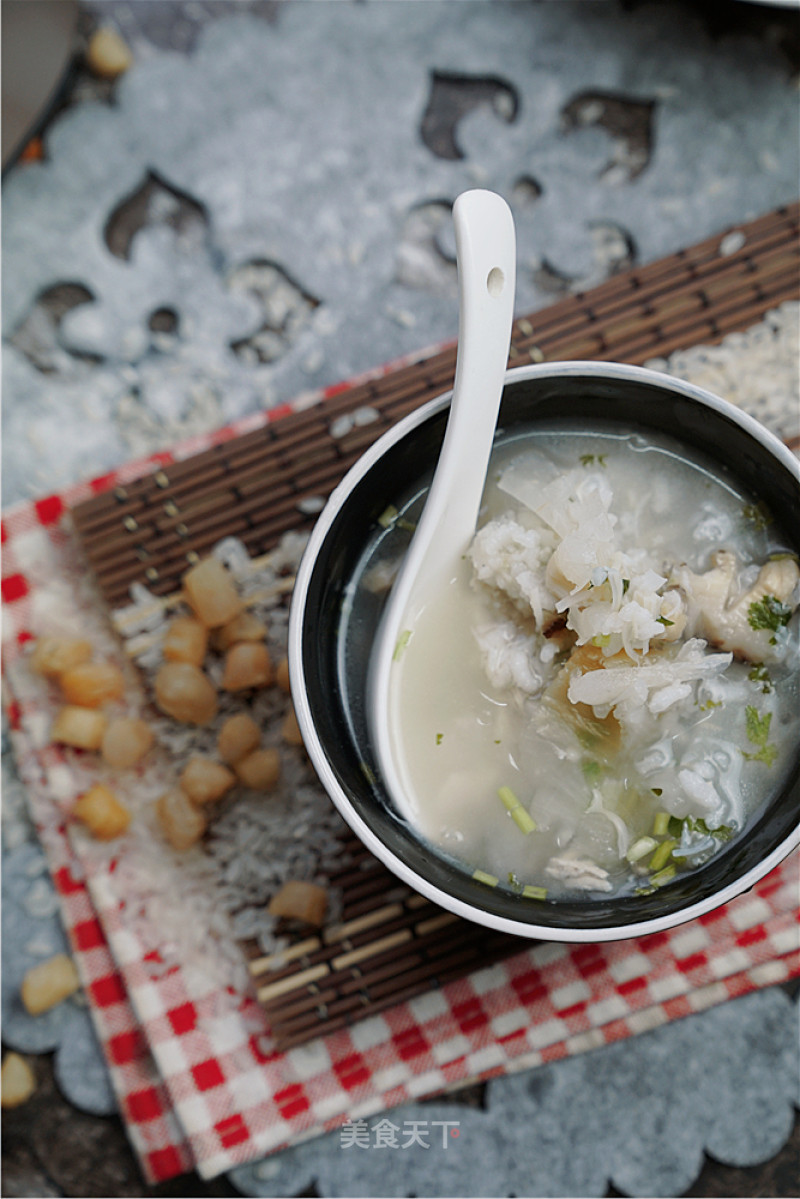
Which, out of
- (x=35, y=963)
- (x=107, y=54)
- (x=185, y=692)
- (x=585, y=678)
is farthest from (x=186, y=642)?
(x=107, y=54)

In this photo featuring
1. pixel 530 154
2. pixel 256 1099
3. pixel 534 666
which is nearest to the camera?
pixel 534 666

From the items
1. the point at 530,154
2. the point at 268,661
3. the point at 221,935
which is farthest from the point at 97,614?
the point at 530,154

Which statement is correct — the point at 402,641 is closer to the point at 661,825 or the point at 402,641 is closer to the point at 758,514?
the point at 661,825

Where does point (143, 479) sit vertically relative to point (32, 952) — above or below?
above

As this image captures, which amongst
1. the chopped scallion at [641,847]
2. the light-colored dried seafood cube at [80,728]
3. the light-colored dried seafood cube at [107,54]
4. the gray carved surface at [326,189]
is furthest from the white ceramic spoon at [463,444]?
the light-colored dried seafood cube at [107,54]

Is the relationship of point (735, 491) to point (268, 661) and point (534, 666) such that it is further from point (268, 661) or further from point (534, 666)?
point (268, 661)

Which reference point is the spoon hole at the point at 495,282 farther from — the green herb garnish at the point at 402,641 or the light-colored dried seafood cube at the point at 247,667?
the light-colored dried seafood cube at the point at 247,667
